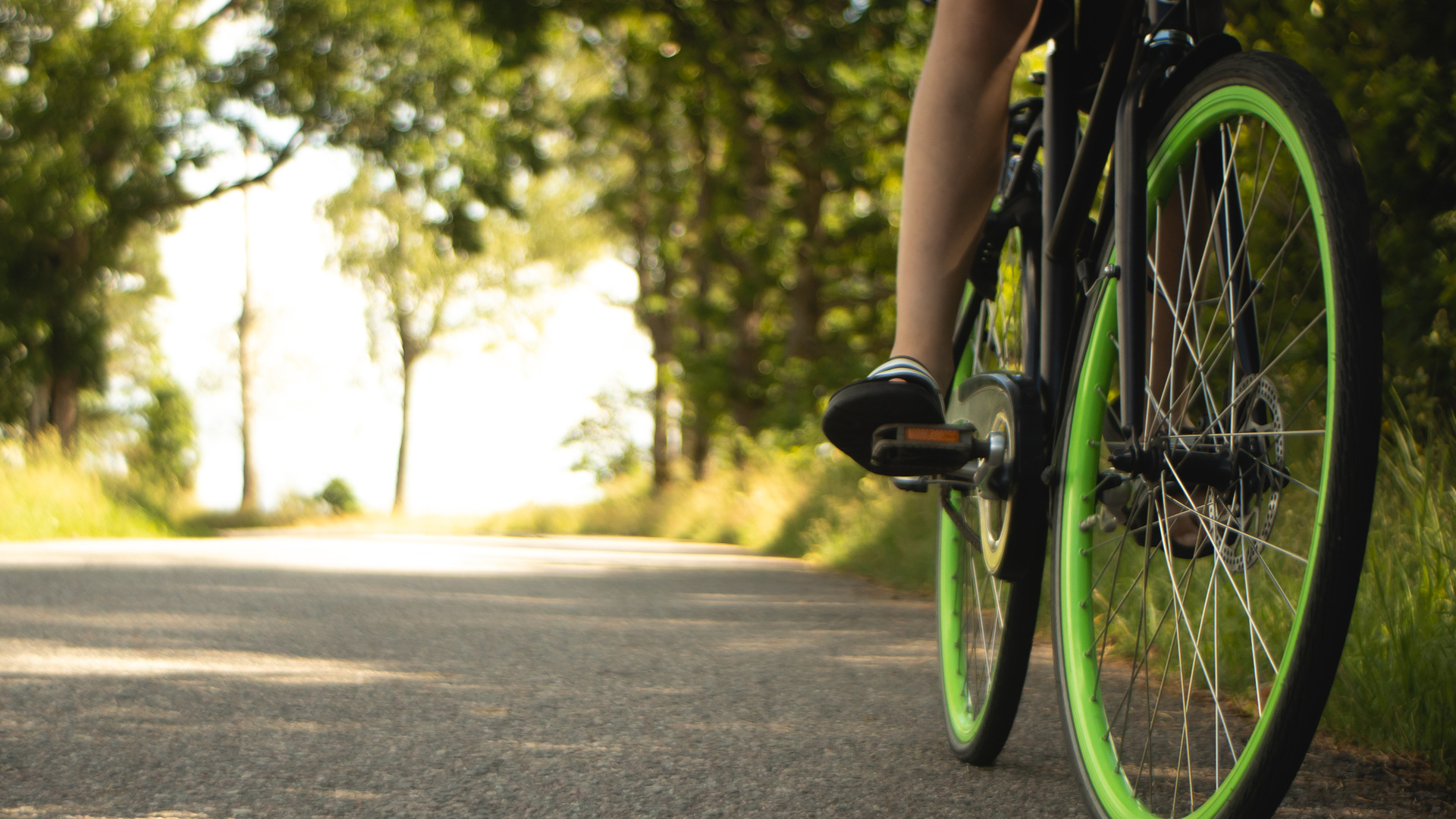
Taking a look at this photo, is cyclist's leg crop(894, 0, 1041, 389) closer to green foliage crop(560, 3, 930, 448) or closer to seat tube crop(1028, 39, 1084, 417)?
seat tube crop(1028, 39, 1084, 417)

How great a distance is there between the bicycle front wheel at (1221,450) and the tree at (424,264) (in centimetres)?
2871

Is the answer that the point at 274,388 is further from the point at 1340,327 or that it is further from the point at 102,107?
the point at 1340,327

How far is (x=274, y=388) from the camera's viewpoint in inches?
→ 1286

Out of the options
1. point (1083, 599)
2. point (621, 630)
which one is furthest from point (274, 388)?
point (1083, 599)

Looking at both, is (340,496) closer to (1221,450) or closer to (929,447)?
(929,447)

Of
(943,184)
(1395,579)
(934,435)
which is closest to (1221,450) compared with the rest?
(934,435)

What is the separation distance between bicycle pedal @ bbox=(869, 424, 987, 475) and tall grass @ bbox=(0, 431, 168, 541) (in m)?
9.63

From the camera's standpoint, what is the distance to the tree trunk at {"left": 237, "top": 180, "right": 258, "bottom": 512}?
29.9m

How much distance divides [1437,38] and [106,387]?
22.2m

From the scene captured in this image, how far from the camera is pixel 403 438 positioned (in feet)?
108

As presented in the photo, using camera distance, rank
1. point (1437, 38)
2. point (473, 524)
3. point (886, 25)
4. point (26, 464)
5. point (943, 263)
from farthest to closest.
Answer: point (473, 524) < point (886, 25) < point (26, 464) < point (1437, 38) < point (943, 263)

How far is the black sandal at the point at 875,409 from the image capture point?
2109 millimetres

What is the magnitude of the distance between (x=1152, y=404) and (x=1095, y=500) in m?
0.25

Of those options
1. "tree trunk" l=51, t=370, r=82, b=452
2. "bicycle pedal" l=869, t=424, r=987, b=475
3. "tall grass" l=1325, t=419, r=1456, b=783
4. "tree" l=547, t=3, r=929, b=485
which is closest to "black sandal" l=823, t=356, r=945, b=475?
"bicycle pedal" l=869, t=424, r=987, b=475
